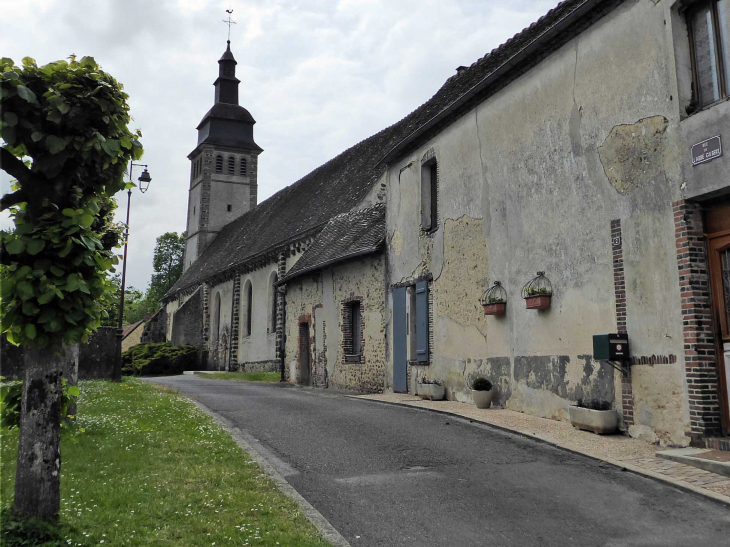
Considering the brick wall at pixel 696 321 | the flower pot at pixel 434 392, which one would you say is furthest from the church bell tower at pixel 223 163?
the brick wall at pixel 696 321

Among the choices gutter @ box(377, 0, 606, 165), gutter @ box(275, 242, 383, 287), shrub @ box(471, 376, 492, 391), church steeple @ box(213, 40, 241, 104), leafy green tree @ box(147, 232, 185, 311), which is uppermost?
church steeple @ box(213, 40, 241, 104)

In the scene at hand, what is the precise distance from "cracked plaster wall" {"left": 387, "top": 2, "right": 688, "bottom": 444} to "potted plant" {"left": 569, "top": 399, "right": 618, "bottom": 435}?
194mm

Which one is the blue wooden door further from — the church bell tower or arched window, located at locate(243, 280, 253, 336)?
the church bell tower

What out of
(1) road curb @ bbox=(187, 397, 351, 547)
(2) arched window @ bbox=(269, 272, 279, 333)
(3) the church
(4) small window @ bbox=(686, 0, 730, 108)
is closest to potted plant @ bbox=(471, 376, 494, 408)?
(3) the church

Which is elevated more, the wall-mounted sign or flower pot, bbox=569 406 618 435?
the wall-mounted sign

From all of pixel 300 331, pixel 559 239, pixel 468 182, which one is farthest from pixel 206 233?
pixel 559 239

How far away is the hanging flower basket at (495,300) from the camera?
35.4 feet

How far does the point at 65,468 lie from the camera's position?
6.07 meters

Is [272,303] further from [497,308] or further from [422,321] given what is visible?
[497,308]

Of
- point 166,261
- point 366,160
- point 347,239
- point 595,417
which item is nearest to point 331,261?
point 347,239

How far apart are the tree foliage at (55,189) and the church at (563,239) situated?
6.27 m

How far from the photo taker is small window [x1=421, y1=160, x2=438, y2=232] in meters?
13.8

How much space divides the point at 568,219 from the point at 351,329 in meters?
8.61

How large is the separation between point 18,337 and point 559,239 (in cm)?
756
